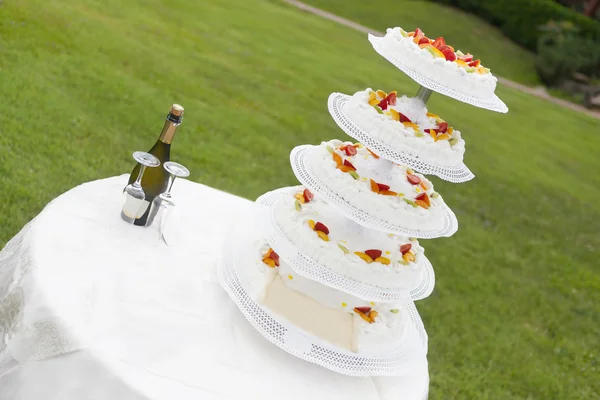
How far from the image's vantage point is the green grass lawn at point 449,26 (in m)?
18.4

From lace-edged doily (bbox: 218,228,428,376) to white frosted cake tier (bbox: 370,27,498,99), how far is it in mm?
1043

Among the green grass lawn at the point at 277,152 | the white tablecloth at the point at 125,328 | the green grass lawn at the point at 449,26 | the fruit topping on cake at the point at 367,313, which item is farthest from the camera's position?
the green grass lawn at the point at 449,26

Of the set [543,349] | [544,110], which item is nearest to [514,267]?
[543,349]

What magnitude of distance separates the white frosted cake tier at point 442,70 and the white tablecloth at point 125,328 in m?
1.13

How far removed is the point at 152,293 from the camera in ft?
7.18

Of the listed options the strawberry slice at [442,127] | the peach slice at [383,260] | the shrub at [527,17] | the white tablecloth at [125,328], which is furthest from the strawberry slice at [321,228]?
the shrub at [527,17]

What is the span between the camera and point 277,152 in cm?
700

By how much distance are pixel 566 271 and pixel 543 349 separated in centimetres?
185

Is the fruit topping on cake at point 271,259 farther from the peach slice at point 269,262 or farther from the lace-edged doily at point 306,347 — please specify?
the lace-edged doily at point 306,347

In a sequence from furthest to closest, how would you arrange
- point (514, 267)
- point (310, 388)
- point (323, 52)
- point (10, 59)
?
1. point (323, 52)
2. point (514, 267)
3. point (10, 59)
4. point (310, 388)

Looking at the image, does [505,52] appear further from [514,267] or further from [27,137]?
[27,137]

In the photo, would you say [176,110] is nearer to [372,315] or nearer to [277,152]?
[372,315]

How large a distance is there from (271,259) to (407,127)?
2.45ft

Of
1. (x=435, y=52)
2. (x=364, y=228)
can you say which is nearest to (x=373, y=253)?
(x=364, y=228)
